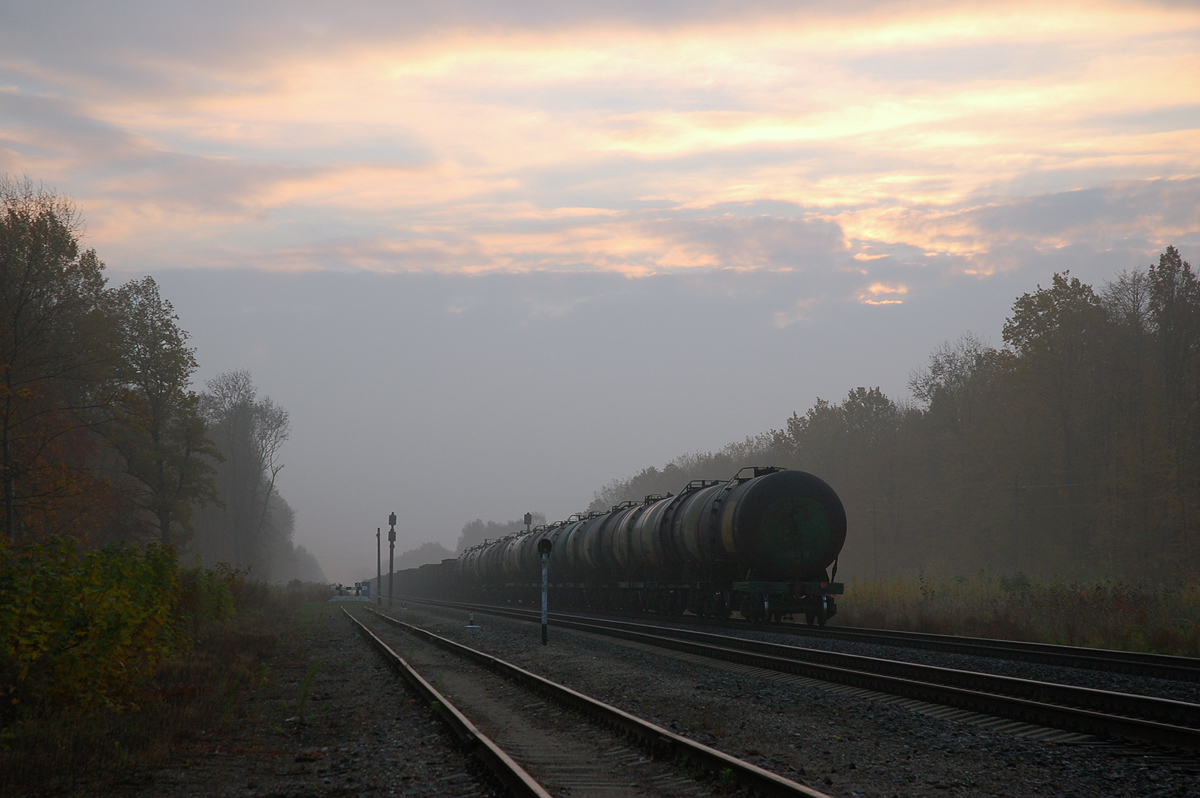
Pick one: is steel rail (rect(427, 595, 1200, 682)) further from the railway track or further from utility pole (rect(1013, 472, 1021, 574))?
utility pole (rect(1013, 472, 1021, 574))

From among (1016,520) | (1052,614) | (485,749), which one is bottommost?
(1052,614)

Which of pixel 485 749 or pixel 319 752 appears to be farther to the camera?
pixel 319 752

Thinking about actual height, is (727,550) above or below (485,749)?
above

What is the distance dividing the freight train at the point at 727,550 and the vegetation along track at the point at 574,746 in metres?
7.94

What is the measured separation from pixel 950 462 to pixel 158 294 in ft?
155

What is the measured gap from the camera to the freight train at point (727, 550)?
21.4m

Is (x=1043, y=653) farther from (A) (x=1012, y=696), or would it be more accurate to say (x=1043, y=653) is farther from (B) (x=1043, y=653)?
(A) (x=1012, y=696)

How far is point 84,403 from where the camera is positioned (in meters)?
34.2

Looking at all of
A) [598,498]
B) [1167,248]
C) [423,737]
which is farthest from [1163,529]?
[598,498]

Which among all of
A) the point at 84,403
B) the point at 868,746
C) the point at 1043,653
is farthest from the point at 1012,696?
the point at 84,403

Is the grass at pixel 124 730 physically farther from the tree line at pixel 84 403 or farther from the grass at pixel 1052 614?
the grass at pixel 1052 614

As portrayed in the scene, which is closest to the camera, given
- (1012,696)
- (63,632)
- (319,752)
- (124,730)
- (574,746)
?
(574,746)

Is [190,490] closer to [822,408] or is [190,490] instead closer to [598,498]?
[822,408]

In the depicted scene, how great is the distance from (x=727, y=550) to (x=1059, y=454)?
113 feet
